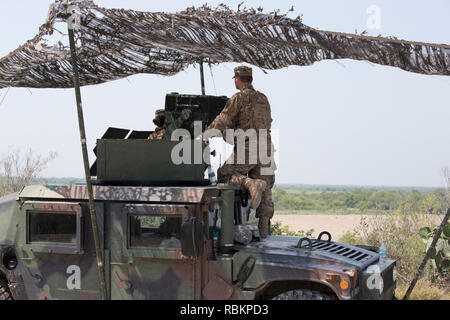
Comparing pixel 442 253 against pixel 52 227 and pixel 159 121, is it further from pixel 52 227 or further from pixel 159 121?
pixel 52 227

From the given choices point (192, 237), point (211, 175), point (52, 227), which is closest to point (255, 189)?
point (211, 175)

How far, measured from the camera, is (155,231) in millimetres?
5574

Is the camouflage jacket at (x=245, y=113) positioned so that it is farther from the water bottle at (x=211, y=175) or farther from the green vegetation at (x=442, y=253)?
the green vegetation at (x=442, y=253)

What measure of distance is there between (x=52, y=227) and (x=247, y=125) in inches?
87.3

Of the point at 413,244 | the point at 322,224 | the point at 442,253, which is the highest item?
the point at 442,253

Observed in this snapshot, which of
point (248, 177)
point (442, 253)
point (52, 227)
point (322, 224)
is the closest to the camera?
point (52, 227)

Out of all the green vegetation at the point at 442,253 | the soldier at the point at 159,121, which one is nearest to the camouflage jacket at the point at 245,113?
the soldier at the point at 159,121

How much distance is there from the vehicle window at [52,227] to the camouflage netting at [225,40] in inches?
65.3

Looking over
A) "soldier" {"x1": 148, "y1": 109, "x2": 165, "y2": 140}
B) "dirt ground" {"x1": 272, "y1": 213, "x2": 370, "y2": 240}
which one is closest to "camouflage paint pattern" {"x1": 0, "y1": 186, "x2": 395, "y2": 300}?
"soldier" {"x1": 148, "y1": 109, "x2": 165, "y2": 140}

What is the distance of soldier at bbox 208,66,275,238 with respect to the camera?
21.0 ft

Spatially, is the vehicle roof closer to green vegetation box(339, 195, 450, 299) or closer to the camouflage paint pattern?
the camouflage paint pattern

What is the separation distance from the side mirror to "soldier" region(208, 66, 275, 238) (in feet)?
4.17

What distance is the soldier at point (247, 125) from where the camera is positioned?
21.0ft

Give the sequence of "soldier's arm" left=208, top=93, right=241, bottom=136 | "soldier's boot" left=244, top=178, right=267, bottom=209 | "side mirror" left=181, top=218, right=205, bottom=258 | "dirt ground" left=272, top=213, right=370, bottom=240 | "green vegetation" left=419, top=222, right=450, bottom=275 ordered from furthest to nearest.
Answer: "dirt ground" left=272, top=213, right=370, bottom=240 < "green vegetation" left=419, top=222, right=450, bottom=275 < "soldier's arm" left=208, top=93, right=241, bottom=136 < "soldier's boot" left=244, top=178, right=267, bottom=209 < "side mirror" left=181, top=218, right=205, bottom=258
